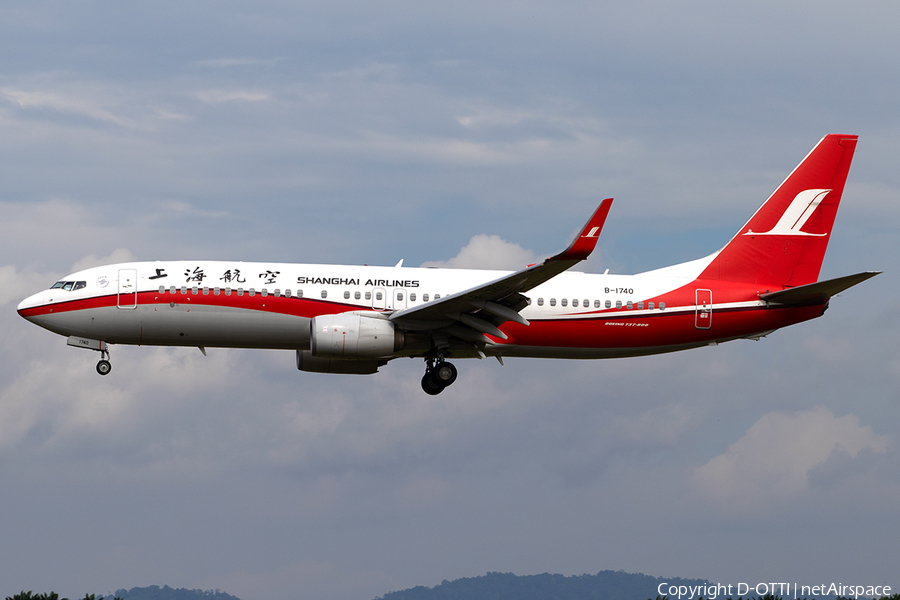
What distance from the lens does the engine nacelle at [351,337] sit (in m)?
32.5

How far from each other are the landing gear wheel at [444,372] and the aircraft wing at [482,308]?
1.28 metres

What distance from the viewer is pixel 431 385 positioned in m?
35.7

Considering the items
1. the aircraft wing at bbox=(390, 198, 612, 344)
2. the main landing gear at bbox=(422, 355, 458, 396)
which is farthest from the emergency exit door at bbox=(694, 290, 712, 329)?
the main landing gear at bbox=(422, 355, 458, 396)

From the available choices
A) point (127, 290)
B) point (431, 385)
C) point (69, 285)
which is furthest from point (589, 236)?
point (69, 285)

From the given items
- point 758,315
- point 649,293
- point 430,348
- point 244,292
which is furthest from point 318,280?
point 758,315

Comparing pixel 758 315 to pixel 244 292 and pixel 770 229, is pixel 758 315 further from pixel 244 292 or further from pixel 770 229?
pixel 244 292

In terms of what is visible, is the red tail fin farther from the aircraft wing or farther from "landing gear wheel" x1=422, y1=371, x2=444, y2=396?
"landing gear wheel" x1=422, y1=371, x2=444, y2=396

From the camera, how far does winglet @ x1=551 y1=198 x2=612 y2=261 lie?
2750cm

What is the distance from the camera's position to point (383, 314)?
112 ft

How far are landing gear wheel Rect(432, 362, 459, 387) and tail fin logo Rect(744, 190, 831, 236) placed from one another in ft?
45.6

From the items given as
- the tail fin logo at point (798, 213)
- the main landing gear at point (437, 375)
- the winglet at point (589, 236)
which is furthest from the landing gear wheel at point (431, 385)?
the tail fin logo at point (798, 213)

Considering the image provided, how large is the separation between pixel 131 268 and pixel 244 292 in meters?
4.24

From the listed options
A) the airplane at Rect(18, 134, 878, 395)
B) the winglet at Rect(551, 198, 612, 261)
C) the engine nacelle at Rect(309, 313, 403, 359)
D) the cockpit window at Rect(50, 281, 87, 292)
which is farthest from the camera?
the cockpit window at Rect(50, 281, 87, 292)

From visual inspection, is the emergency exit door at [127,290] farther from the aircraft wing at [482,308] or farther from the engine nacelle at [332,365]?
the aircraft wing at [482,308]
